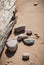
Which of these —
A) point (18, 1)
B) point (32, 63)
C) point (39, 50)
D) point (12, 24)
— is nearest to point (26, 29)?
point (12, 24)

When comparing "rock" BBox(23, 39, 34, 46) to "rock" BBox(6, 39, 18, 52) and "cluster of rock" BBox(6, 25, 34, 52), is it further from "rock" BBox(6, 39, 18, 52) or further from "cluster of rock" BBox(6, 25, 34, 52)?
"rock" BBox(6, 39, 18, 52)

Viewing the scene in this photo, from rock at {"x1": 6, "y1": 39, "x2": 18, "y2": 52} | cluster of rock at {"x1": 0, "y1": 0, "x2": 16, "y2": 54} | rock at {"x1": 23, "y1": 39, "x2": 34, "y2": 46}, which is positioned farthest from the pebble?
cluster of rock at {"x1": 0, "y1": 0, "x2": 16, "y2": 54}

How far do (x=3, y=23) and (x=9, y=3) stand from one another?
45cm

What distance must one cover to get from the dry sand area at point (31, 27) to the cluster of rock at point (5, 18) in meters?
0.11

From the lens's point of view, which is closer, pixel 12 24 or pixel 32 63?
pixel 32 63

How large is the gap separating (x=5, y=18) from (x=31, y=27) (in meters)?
0.34

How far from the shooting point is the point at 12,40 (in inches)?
87.5

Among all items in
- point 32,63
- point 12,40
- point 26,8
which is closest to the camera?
point 32,63

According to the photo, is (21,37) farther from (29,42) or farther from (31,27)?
(31,27)

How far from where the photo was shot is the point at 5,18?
2.44 metres

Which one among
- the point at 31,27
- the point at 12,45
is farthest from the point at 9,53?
the point at 31,27

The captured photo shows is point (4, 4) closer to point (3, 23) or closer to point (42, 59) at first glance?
point (3, 23)

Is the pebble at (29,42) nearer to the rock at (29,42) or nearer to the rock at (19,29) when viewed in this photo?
the rock at (29,42)

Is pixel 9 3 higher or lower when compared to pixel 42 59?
higher
